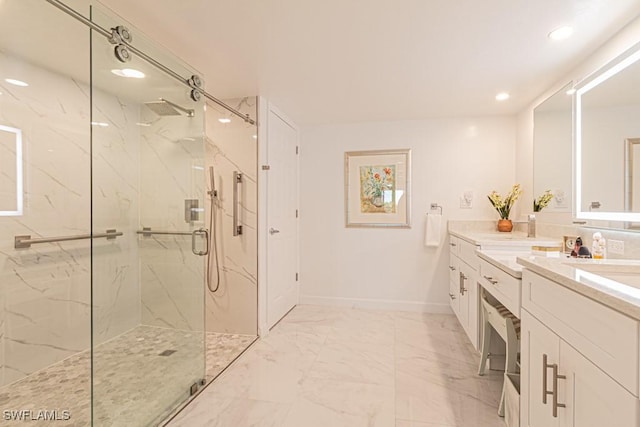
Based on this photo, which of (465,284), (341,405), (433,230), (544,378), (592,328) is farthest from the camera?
(433,230)

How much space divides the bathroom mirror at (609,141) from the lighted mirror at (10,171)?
11.9 feet

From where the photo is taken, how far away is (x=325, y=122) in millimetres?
3777

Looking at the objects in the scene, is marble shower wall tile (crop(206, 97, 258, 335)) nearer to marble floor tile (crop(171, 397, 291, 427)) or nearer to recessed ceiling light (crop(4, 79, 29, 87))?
marble floor tile (crop(171, 397, 291, 427))

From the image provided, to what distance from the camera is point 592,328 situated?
91 centimetres

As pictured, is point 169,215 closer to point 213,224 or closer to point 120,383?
point 213,224

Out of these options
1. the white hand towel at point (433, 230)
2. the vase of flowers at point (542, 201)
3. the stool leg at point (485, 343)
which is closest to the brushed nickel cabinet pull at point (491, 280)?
the stool leg at point (485, 343)

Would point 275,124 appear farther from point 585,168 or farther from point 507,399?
point 507,399

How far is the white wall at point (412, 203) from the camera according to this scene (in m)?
3.46

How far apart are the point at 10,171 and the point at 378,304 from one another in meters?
3.44

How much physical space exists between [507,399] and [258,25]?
8.14 feet

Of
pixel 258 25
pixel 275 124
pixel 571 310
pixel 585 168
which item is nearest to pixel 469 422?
pixel 571 310

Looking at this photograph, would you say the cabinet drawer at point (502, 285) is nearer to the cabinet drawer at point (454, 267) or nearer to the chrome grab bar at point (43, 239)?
the cabinet drawer at point (454, 267)

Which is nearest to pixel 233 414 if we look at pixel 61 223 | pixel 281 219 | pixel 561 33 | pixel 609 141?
pixel 61 223

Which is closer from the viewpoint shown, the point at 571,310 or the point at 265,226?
the point at 571,310
